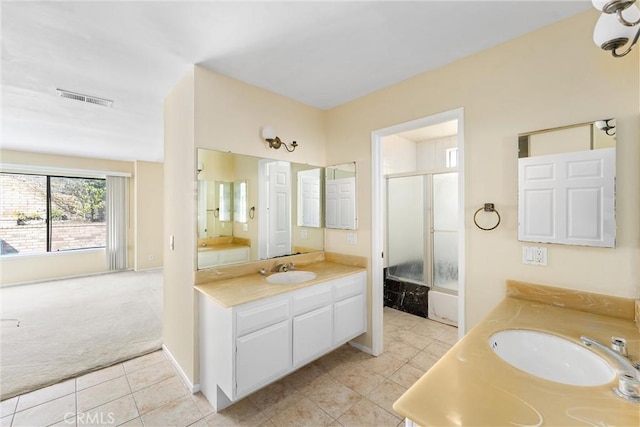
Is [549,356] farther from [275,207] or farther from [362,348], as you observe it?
[275,207]

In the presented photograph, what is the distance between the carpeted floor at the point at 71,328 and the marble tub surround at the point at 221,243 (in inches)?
57.3

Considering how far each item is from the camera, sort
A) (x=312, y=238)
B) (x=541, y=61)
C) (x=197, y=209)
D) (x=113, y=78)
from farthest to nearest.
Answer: (x=312, y=238)
(x=113, y=78)
(x=197, y=209)
(x=541, y=61)

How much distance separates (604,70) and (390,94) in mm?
1407

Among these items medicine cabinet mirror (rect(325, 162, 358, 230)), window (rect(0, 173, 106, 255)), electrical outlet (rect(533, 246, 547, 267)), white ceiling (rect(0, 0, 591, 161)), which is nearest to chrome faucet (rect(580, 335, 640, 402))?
A: electrical outlet (rect(533, 246, 547, 267))

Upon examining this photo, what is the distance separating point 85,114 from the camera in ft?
10.4

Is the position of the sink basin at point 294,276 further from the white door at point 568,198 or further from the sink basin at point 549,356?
the white door at point 568,198

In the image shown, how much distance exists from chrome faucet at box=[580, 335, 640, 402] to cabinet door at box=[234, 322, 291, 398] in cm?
165

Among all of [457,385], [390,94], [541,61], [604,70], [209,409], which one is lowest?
[209,409]

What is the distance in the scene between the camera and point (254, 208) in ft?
8.47

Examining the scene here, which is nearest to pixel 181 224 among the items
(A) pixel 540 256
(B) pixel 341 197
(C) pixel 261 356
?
(C) pixel 261 356

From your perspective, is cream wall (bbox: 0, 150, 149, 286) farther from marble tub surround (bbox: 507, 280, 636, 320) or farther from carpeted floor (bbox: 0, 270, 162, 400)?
marble tub surround (bbox: 507, 280, 636, 320)

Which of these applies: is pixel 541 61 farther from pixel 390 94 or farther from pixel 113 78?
pixel 113 78

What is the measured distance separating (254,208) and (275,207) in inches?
9.1

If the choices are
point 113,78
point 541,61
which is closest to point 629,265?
point 541,61
